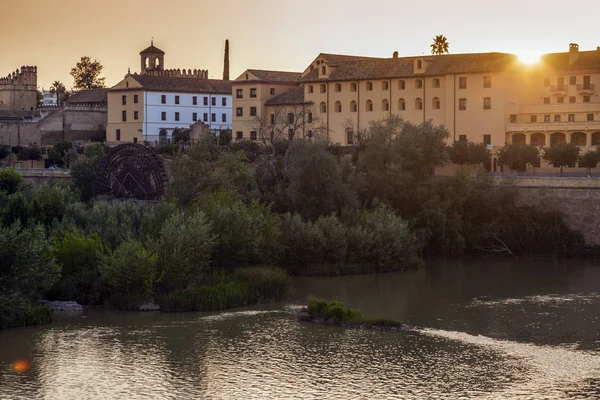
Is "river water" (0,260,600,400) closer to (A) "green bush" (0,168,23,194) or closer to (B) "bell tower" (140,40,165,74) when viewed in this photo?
(A) "green bush" (0,168,23,194)

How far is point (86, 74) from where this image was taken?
12356 centimetres

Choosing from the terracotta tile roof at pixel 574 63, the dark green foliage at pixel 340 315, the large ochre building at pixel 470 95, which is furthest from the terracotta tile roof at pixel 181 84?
the dark green foliage at pixel 340 315

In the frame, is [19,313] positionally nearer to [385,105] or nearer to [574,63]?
[385,105]

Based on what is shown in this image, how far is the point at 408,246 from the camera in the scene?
48.0m

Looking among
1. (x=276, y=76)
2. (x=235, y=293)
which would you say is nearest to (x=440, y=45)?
(x=276, y=76)

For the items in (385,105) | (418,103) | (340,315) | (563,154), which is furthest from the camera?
(385,105)

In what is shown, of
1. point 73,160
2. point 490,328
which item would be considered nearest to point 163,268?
point 490,328

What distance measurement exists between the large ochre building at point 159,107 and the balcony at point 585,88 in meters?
30.5

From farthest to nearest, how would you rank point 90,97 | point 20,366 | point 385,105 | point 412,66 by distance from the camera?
point 90,97 < point 385,105 < point 412,66 < point 20,366

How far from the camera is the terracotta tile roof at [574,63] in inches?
2724

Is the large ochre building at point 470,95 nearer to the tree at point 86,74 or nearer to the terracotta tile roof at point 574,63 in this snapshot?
the terracotta tile roof at point 574,63

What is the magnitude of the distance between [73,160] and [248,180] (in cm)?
1868

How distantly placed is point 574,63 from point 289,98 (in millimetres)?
21964

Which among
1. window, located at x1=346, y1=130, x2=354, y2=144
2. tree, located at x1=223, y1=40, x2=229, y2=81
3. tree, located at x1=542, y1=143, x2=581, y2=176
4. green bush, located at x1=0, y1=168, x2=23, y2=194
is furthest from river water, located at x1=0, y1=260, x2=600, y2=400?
tree, located at x1=223, y1=40, x2=229, y2=81
